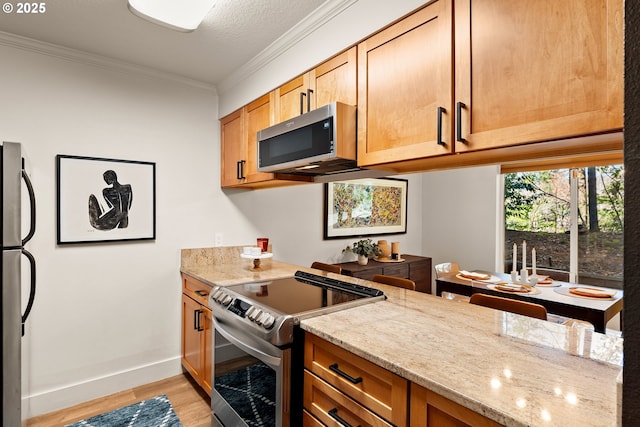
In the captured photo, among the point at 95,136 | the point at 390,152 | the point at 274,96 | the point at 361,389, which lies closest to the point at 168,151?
the point at 95,136

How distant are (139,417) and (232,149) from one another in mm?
1998

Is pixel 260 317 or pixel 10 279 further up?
pixel 10 279

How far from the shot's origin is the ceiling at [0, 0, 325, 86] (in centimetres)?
178

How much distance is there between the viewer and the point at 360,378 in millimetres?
1140

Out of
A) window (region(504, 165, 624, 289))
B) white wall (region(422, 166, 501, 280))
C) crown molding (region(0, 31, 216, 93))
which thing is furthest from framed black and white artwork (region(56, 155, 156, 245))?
window (region(504, 165, 624, 289))

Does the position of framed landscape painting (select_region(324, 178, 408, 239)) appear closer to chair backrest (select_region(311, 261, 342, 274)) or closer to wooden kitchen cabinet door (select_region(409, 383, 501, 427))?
chair backrest (select_region(311, 261, 342, 274))

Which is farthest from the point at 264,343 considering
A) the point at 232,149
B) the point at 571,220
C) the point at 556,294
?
the point at 571,220

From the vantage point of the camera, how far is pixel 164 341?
8.93 ft

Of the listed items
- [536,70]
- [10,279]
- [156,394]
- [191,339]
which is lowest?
[156,394]

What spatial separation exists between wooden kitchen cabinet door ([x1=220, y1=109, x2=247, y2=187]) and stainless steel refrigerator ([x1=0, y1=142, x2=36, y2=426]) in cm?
133

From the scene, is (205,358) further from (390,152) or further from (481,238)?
Result: (481,238)

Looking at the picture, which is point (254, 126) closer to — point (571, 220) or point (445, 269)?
point (445, 269)

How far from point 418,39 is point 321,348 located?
1.31 metres

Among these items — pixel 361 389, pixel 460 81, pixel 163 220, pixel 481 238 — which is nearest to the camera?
pixel 361 389
